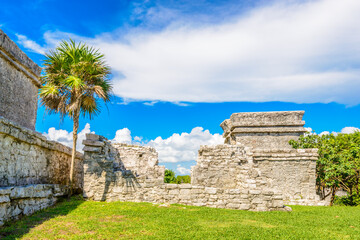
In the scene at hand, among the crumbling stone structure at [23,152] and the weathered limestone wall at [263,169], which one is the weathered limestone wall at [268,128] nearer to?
the weathered limestone wall at [263,169]

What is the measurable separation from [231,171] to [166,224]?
211 inches

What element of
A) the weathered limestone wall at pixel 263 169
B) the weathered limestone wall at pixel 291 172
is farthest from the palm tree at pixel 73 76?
the weathered limestone wall at pixel 291 172

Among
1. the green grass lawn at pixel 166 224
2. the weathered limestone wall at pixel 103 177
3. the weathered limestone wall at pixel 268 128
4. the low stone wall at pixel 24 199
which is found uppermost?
the weathered limestone wall at pixel 268 128

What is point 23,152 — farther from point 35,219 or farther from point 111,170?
point 111,170

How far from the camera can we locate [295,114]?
16016 mm

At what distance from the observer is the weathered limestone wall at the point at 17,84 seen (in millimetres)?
8841

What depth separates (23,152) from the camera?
24.1 feet

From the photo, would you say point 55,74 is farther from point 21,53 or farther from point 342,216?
point 342,216

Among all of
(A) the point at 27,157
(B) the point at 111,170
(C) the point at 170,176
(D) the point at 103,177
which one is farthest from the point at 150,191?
(C) the point at 170,176

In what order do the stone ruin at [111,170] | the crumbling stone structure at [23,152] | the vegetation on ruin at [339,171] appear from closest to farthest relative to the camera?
the crumbling stone structure at [23,152] < the stone ruin at [111,170] < the vegetation on ruin at [339,171]

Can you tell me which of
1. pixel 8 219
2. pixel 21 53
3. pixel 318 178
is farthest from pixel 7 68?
pixel 318 178

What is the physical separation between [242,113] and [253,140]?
164cm

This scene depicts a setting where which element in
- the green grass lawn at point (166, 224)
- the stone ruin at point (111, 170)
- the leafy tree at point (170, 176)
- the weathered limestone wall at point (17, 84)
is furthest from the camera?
the leafy tree at point (170, 176)

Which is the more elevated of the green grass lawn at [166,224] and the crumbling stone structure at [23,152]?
the crumbling stone structure at [23,152]
